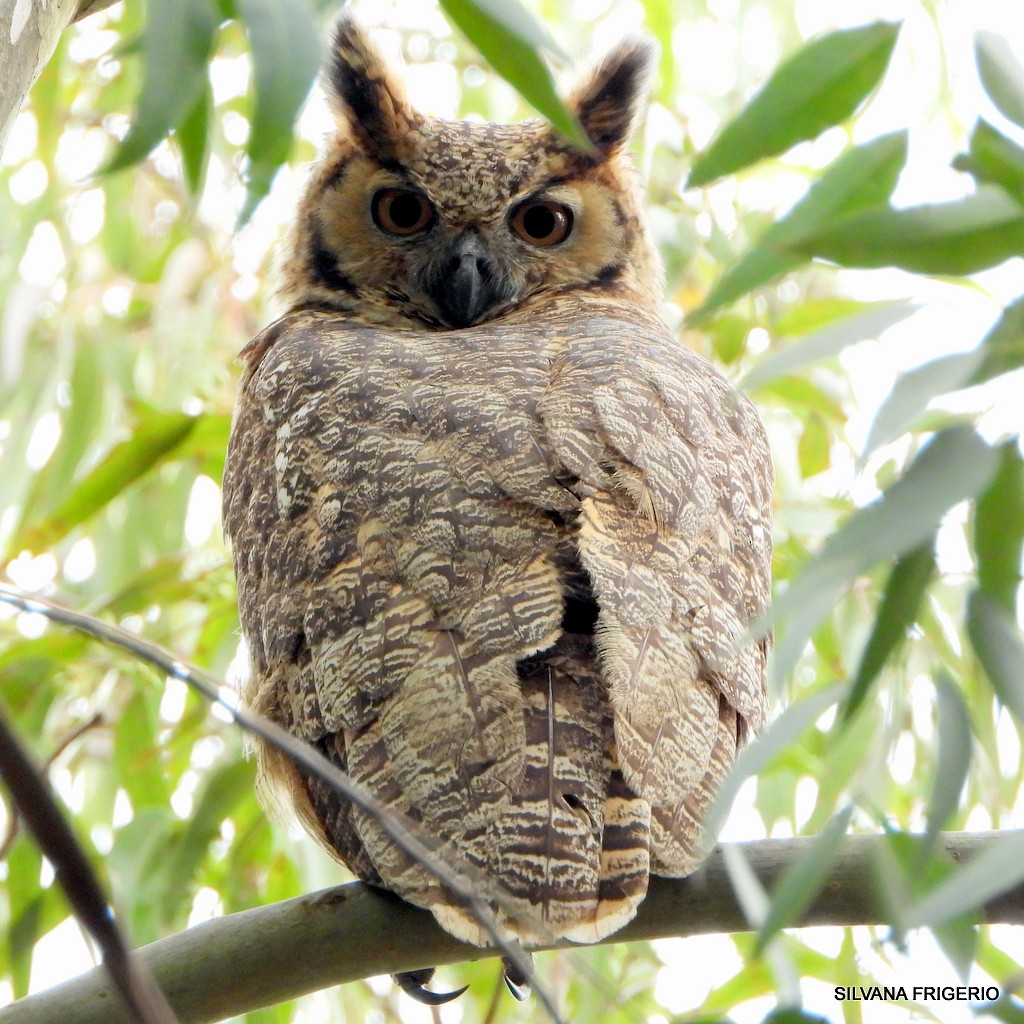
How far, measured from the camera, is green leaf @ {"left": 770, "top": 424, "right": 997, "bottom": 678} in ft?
3.28

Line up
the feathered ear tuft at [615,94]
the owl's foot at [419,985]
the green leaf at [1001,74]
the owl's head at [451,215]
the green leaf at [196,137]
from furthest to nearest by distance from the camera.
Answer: the feathered ear tuft at [615,94] → the owl's head at [451,215] → the owl's foot at [419,985] → the green leaf at [196,137] → the green leaf at [1001,74]

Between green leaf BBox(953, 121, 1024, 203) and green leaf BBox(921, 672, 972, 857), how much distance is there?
0.38m

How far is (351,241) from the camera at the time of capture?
322 cm

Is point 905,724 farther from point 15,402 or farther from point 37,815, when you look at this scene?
point 37,815

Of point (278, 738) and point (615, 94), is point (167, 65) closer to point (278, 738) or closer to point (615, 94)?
point (278, 738)

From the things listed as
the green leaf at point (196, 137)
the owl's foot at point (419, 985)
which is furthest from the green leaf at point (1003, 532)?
the owl's foot at point (419, 985)

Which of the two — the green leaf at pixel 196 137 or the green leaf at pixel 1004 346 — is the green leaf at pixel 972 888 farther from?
the green leaf at pixel 196 137

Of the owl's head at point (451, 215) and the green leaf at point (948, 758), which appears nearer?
the green leaf at point (948, 758)

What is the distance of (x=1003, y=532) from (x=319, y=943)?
1.01m

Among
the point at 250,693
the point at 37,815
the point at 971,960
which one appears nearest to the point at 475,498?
the point at 250,693

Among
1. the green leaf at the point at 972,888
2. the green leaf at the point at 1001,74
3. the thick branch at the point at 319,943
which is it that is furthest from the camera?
the thick branch at the point at 319,943

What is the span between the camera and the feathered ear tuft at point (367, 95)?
3.29 m

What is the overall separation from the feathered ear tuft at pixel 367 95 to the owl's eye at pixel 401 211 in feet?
0.38

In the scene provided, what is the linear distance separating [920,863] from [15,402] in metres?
3.23
